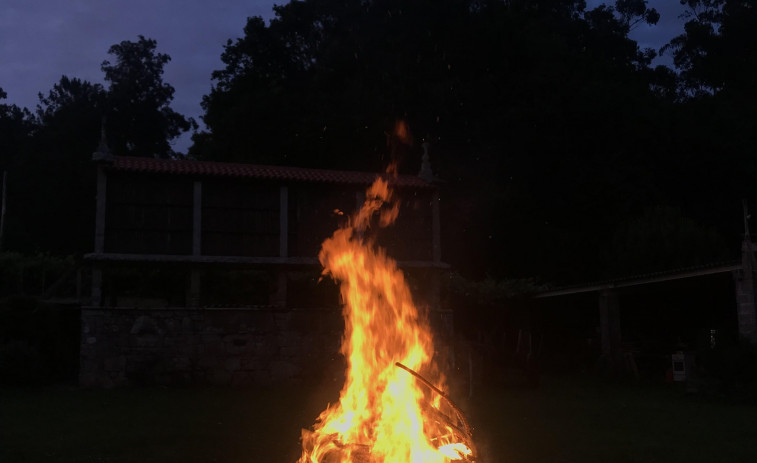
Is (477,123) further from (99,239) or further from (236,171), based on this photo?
(99,239)

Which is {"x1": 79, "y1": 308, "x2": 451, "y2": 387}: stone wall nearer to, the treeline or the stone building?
the stone building

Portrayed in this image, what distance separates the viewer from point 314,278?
2278 centimetres

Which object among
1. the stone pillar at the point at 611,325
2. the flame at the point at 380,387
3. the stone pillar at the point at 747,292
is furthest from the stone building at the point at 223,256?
the flame at the point at 380,387

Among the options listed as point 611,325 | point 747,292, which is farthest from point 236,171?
point 747,292

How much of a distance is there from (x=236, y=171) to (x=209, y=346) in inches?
202

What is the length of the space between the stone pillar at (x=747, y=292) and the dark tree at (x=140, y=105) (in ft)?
131

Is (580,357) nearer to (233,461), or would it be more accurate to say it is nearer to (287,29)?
(233,461)

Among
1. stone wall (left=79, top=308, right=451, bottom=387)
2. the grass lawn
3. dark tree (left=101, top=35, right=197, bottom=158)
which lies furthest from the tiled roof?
dark tree (left=101, top=35, right=197, bottom=158)

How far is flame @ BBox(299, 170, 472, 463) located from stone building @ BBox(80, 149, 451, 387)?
8968 millimetres

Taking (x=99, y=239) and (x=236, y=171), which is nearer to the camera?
(x=99, y=239)

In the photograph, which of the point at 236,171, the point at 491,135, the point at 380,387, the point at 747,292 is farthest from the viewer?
the point at 491,135

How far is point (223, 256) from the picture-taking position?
1977cm

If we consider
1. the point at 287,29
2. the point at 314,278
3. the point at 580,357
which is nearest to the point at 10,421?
the point at 314,278

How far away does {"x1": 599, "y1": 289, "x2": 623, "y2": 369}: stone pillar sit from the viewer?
802 inches
